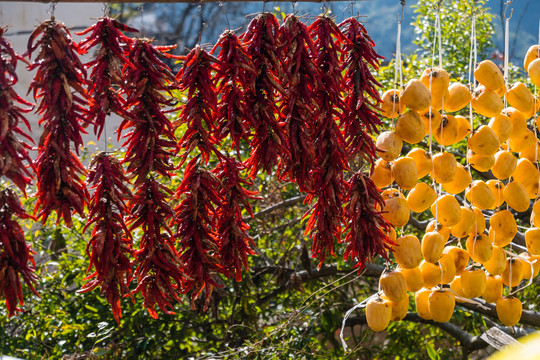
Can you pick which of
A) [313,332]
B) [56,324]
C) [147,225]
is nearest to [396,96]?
[147,225]

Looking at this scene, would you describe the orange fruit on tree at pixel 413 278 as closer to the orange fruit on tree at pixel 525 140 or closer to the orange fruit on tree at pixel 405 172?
the orange fruit on tree at pixel 405 172

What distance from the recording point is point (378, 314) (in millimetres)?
1859

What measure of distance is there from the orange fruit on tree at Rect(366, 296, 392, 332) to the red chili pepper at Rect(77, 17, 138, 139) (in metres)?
0.91

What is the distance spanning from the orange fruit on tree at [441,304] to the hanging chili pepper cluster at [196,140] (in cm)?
23

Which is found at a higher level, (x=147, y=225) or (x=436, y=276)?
(x=147, y=225)

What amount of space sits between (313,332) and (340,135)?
1.50 metres

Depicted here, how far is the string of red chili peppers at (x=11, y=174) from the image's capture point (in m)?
1.44

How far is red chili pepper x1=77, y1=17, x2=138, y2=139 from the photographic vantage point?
1.53 meters

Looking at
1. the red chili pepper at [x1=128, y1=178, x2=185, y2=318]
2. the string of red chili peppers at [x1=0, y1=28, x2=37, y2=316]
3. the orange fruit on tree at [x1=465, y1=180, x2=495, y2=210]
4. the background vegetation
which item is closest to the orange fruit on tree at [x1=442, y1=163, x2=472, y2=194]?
the orange fruit on tree at [x1=465, y1=180, x2=495, y2=210]

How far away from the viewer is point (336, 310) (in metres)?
3.17

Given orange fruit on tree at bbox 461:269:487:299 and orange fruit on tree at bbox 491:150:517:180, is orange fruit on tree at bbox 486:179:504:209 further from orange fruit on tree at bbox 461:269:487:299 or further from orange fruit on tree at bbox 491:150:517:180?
orange fruit on tree at bbox 461:269:487:299

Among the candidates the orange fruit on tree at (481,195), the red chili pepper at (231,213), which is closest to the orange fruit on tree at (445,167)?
the orange fruit on tree at (481,195)

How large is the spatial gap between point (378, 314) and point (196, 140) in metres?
0.75

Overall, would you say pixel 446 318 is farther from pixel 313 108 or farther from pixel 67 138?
pixel 67 138
